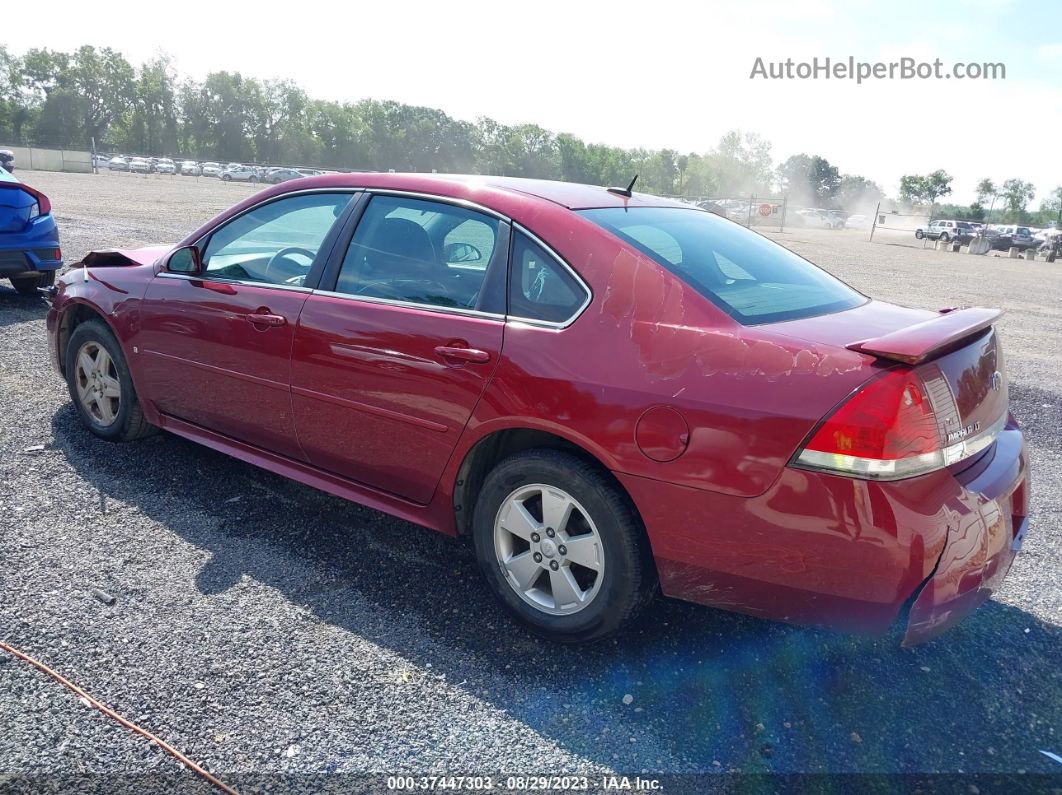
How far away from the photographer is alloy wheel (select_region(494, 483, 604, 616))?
2.79m

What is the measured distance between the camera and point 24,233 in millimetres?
7742

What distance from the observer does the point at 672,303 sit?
267 centimetres

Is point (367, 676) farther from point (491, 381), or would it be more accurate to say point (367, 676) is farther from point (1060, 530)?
point (1060, 530)

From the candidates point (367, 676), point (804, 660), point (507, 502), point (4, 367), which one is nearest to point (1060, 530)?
point (804, 660)

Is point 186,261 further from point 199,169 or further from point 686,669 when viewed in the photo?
point 199,169

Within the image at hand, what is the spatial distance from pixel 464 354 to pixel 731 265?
1089 mm

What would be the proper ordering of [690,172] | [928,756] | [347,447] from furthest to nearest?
[690,172] → [347,447] → [928,756]

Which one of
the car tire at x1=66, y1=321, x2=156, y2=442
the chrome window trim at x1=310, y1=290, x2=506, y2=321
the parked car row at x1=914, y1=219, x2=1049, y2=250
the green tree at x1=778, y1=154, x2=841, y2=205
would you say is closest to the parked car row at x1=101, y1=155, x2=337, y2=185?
the parked car row at x1=914, y1=219, x2=1049, y2=250

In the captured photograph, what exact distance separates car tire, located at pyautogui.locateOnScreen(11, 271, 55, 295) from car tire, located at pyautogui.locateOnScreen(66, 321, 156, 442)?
4.79 meters

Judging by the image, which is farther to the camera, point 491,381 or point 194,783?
point 491,381

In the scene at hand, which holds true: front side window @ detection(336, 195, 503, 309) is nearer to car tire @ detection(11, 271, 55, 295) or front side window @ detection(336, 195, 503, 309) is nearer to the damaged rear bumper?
the damaged rear bumper

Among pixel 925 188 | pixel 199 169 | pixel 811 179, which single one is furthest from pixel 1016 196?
pixel 199 169

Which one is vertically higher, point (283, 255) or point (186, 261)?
point (283, 255)

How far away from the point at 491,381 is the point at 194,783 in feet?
4.95
